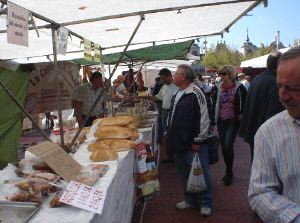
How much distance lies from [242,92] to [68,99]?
12.8 feet

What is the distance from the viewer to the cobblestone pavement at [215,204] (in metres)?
4.55

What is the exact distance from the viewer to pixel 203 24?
19.0ft

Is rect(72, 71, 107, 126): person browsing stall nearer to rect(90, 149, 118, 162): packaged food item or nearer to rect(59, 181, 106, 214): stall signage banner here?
rect(90, 149, 118, 162): packaged food item

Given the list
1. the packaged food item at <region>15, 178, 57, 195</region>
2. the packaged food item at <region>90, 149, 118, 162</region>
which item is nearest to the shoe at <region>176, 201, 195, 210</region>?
the packaged food item at <region>90, 149, 118, 162</region>

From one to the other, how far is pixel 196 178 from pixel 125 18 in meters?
2.03

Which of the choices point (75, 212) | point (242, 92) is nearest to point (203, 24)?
point (242, 92)

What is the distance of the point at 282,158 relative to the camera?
148 cm

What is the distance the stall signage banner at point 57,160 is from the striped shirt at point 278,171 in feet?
5.05

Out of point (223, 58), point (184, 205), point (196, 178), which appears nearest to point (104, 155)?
point (196, 178)

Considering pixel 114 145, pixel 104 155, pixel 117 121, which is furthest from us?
pixel 117 121

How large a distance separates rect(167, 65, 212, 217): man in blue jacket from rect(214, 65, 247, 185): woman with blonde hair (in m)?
1.26

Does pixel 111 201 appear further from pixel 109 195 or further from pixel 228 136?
pixel 228 136

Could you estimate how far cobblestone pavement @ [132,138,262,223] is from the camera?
455 cm

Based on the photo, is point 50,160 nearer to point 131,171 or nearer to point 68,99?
point 131,171
